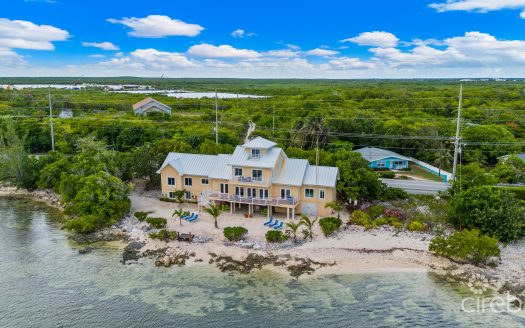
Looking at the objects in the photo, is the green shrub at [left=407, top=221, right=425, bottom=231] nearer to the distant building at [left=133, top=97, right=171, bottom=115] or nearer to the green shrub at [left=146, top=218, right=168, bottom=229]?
the green shrub at [left=146, top=218, right=168, bottom=229]

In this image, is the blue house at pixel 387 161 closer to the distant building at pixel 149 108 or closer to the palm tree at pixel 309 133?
the palm tree at pixel 309 133

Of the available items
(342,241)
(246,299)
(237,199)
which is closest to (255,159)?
(237,199)

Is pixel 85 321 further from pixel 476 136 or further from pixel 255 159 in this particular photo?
pixel 476 136

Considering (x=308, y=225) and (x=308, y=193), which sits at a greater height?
(x=308, y=193)

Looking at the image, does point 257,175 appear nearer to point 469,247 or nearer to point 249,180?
point 249,180

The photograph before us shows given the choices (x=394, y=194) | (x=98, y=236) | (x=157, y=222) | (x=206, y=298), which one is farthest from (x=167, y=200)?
(x=394, y=194)
